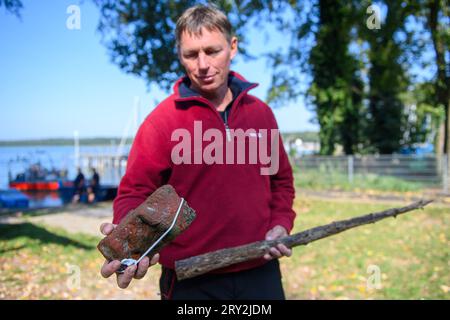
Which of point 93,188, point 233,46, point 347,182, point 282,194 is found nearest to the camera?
point 233,46

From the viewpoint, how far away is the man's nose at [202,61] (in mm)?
1938

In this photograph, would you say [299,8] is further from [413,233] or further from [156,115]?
[156,115]

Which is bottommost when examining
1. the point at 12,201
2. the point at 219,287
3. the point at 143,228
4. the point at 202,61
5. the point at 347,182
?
the point at 12,201

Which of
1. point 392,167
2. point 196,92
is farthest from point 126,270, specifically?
point 392,167

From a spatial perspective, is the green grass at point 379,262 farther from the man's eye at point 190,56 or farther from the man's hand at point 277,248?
the man's eye at point 190,56

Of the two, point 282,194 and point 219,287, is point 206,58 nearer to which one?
point 282,194

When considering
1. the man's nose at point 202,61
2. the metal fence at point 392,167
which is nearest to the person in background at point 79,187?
the metal fence at point 392,167

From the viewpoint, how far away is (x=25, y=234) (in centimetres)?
805

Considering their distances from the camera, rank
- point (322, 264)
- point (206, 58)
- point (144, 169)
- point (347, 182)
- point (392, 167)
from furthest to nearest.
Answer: point (347, 182)
point (392, 167)
point (322, 264)
point (206, 58)
point (144, 169)

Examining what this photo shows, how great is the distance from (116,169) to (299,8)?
11.0m

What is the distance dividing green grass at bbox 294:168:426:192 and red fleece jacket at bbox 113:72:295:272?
13731mm

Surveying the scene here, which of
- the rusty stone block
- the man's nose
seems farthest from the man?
the rusty stone block

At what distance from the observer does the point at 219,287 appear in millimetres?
2043

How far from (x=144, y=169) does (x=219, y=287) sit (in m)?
0.68
